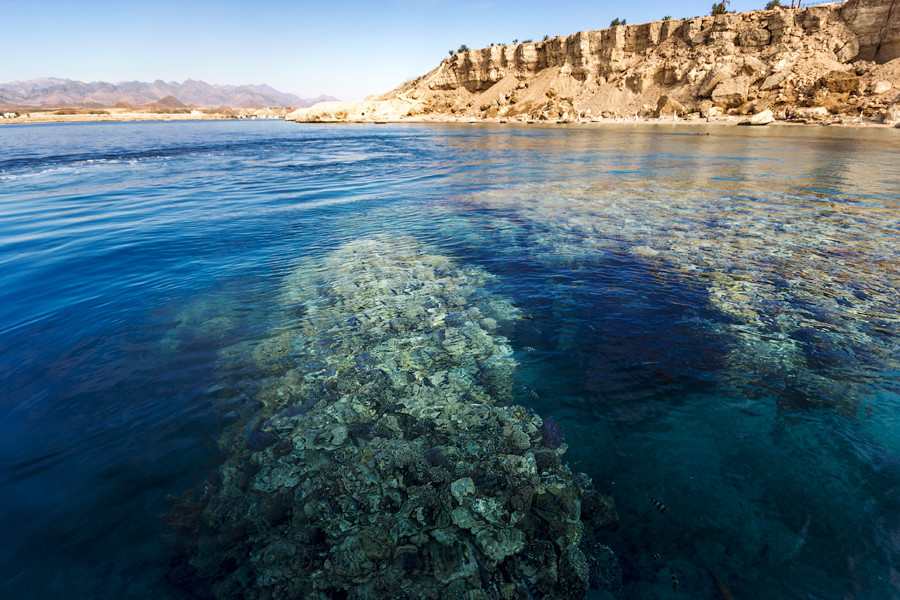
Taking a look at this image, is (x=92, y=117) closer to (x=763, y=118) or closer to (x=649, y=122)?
(x=649, y=122)

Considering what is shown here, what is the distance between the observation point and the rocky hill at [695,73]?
60.3 metres

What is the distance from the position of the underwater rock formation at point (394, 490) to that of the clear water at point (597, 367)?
30 centimetres

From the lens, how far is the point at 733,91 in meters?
66.6

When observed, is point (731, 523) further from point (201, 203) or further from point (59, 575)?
point (201, 203)

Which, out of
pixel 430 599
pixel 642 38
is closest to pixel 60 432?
pixel 430 599

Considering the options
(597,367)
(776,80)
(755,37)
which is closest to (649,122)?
(776,80)

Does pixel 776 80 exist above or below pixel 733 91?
above

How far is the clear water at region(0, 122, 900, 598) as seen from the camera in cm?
326

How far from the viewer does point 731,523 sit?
338 cm

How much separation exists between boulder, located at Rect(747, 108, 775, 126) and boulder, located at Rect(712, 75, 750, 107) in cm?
885

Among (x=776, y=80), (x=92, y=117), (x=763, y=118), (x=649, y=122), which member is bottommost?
(x=763, y=118)

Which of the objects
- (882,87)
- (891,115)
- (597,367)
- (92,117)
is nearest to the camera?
(597,367)

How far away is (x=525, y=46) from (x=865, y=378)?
368 ft

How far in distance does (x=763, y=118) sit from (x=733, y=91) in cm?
1152
